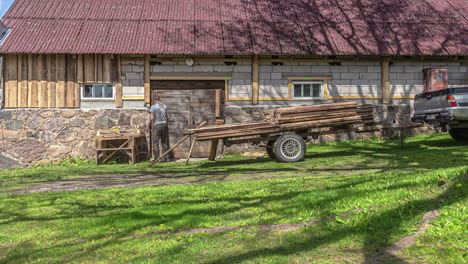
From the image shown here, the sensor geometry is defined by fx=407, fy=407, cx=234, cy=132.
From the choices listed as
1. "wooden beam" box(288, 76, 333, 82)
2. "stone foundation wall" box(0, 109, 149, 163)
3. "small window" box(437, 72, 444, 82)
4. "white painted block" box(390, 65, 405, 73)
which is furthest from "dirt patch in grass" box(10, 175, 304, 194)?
"small window" box(437, 72, 444, 82)

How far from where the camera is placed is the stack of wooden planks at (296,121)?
1013cm

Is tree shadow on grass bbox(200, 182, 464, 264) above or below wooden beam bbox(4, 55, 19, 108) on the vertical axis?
below

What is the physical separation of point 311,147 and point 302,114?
142 inches

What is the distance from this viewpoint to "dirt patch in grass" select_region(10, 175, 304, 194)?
7379 mm

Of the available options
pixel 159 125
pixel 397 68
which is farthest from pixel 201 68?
pixel 397 68

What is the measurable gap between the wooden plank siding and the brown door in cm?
204

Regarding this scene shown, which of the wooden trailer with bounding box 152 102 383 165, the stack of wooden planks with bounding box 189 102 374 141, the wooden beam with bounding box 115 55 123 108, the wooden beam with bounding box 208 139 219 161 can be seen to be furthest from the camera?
the wooden beam with bounding box 115 55 123 108

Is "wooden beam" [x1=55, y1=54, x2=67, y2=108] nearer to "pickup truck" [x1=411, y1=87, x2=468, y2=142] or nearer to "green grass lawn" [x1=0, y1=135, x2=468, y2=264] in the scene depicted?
"green grass lawn" [x1=0, y1=135, x2=468, y2=264]

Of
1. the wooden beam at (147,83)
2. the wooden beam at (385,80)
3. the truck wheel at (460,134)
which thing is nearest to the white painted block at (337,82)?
the wooden beam at (385,80)

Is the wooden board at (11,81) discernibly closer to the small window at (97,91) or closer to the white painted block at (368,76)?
the small window at (97,91)

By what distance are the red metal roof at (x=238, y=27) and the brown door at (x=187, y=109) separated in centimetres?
139

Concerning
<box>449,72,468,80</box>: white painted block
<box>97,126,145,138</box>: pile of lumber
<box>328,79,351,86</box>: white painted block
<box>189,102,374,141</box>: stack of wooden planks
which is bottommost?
<box>97,126,145,138</box>: pile of lumber

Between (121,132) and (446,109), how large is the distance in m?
9.76

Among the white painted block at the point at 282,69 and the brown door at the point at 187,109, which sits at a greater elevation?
the white painted block at the point at 282,69
